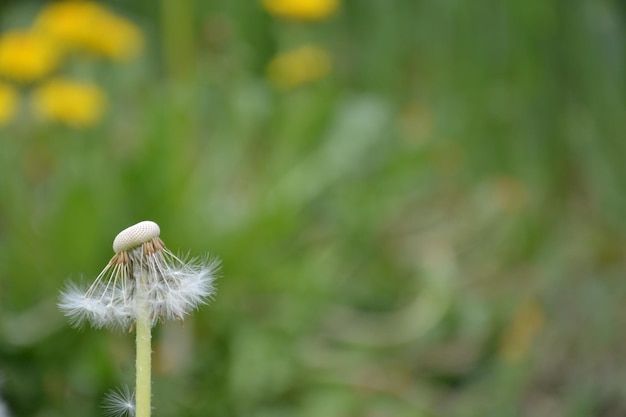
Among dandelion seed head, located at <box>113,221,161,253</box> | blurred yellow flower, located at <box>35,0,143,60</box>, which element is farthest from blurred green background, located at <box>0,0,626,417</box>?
dandelion seed head, located at <box>113,221,161,253</box>

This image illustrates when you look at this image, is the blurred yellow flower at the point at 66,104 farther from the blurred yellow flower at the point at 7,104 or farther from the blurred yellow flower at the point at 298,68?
the blurred yellow flower at the point at 298,68

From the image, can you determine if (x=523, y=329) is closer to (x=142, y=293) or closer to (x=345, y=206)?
(x=345, y=206)

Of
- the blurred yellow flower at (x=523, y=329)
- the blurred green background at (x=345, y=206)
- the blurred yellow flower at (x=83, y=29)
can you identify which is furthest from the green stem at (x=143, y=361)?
the blurred yellow flower at (x=83, y=29)

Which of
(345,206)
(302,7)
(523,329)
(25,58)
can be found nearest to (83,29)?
(25,58)

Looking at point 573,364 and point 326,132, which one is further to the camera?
point 326,132

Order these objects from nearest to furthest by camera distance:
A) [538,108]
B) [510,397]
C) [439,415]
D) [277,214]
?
[510,397], [439,415], [277,214], [538,108]

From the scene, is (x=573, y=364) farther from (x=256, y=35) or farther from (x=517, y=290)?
(x=256, y=35)

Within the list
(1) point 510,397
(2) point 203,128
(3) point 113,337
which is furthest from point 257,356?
(2) point 203,128
